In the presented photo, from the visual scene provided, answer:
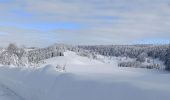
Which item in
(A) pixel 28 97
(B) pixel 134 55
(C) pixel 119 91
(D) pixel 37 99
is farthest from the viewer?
(B) pixel 134 55

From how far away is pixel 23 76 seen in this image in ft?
66.4

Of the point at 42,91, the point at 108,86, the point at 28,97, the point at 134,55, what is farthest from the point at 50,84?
the point at 134,55

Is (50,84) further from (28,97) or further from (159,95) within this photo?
(159,95)

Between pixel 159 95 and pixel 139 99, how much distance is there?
63cm

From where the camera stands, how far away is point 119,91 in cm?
999

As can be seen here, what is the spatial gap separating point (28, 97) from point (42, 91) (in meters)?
1.59

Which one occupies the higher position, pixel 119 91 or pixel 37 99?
pixel 119 91

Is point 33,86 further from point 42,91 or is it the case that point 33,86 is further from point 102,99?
point 102,99

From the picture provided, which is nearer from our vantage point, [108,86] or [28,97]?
[108,86]

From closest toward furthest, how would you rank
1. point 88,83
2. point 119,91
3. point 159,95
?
1. point 159,95
2. point 119,91
3. point 88,83

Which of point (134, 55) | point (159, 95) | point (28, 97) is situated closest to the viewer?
point (159, 95)

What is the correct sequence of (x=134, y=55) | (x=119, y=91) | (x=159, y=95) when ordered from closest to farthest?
(x=159, y=95) → (x=119, y=91) → (x=134, y=55)

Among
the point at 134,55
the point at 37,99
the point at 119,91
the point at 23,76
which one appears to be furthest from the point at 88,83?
the point at 134,55

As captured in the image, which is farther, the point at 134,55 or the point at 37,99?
the point at 134,55
